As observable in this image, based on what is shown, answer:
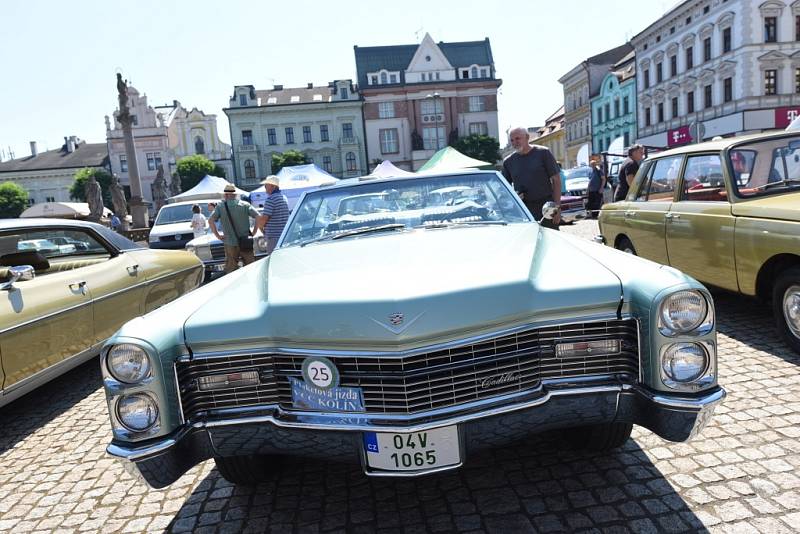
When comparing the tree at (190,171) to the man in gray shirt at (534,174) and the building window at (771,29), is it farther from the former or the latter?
the man in gray shirt at (534,174)

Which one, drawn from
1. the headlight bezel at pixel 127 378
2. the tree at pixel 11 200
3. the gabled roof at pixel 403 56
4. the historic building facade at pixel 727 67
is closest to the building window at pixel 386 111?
the gabled roof at pixel 403 56

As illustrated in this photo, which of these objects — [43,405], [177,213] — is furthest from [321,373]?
[177,213]

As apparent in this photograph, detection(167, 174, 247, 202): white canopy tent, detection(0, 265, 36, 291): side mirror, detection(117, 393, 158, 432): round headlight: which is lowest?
detection(117, 393, 158, 432): round headlight

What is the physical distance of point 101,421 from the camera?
4066 mm

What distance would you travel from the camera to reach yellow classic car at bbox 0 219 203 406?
12.3 ft

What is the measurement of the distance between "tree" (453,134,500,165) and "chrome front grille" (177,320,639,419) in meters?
51.2

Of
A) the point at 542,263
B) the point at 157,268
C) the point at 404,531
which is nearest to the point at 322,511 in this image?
the point at 404,531

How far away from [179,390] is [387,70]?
2288 inches

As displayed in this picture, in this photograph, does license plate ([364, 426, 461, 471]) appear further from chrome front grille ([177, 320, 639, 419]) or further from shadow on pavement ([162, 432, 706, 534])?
shadow on pavement ([162, 432, 706, 534])

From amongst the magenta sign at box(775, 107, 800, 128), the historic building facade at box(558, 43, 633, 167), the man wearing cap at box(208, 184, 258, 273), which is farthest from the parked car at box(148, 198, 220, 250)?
the historic building facade at box(558, 43, 633, 167)

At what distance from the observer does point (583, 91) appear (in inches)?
2158

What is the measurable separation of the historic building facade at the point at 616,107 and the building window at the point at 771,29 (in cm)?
1274

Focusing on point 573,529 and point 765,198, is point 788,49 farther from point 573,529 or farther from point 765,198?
point 573,529

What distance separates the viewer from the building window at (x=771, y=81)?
32.9m
